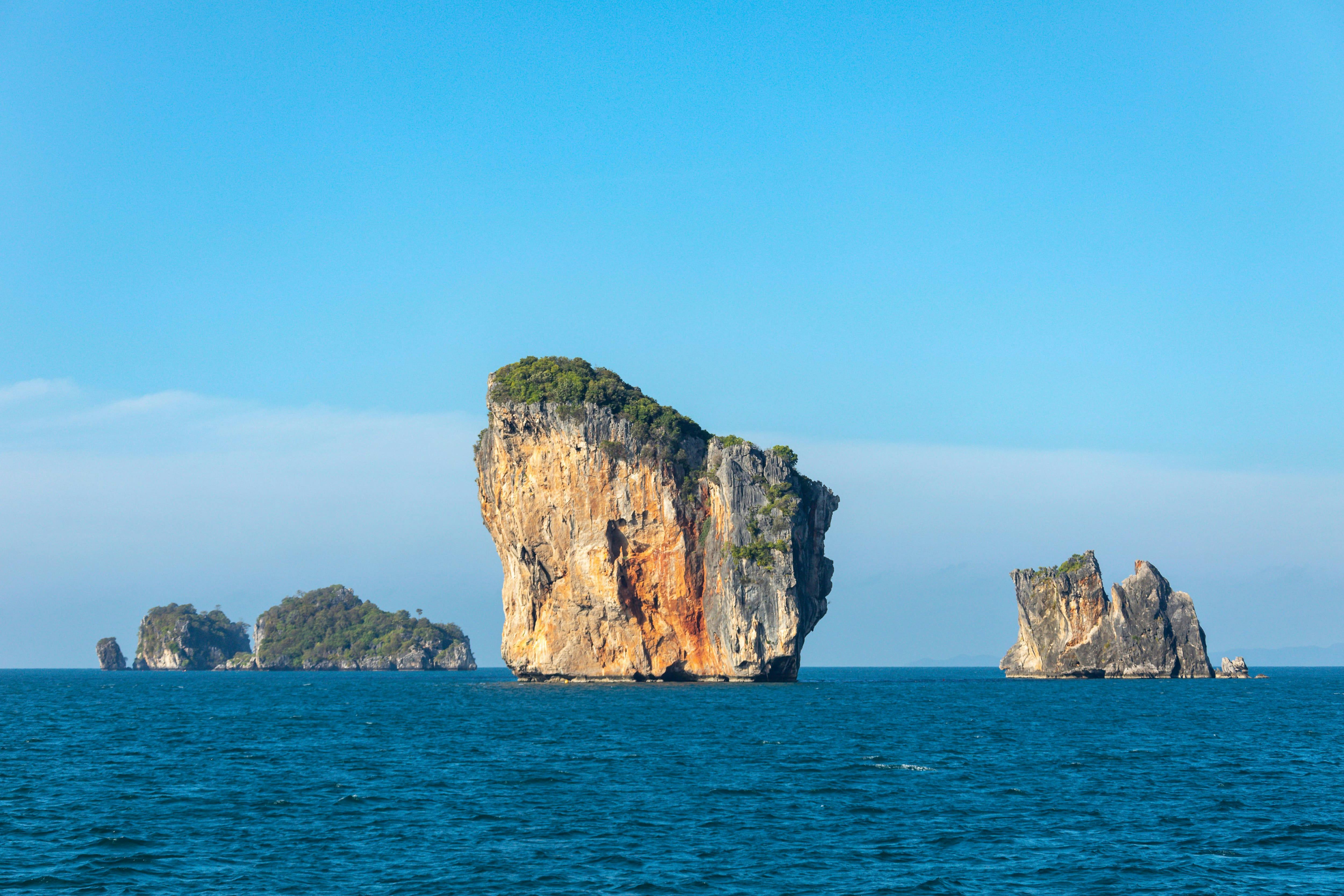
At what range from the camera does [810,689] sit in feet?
320

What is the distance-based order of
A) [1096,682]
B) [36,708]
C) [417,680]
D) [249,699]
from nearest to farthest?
1. [36,708]
2. [249,699]
3. [1096,682]
4. [417,680]

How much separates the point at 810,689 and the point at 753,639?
7.04 meters

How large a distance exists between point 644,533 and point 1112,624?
50850 mm

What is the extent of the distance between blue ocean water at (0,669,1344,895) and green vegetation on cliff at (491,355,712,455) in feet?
103

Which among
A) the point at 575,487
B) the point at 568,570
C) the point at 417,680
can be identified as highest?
the point at 575,487

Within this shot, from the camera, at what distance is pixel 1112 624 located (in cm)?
11575

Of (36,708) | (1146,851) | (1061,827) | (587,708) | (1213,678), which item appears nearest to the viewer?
(1146,851)

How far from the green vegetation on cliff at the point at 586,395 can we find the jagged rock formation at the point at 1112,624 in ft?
141

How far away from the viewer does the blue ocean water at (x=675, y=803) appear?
2595cm

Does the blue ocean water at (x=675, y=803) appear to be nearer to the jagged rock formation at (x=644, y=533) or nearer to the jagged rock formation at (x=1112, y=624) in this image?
the jagged rock formation at (x=644, y=533)

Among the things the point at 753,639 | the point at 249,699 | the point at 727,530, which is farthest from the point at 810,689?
the point at 249,699

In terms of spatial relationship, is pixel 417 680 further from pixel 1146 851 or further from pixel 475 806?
pixel 1146 851

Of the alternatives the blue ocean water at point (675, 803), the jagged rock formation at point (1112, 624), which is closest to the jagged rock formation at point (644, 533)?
the blue ocean water at point (675, 803)

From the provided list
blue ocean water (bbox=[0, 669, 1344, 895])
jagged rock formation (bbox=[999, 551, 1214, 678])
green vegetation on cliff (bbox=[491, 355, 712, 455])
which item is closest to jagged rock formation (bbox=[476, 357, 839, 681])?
green vegetation on cliff (bbox=[491, 355, 712, 455])
